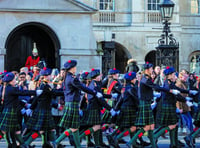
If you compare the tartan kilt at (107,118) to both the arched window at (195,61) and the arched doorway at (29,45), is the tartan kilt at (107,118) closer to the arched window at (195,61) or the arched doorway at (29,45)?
the arched doorway at (29,45)

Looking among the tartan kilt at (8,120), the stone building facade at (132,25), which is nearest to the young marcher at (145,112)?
the tartan kilt at (8,120)

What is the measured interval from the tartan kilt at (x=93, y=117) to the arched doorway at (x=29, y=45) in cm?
816

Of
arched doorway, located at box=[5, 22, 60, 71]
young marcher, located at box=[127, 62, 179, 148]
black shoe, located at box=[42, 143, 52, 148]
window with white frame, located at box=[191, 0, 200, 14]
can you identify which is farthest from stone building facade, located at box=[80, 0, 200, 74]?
black shoe, located at box=[42, 143, 52, 148]

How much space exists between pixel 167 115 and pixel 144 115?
0.55 metres

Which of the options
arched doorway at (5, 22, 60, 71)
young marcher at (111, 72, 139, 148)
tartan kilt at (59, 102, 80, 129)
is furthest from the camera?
arched doorway at (5, 22, 60, 71)

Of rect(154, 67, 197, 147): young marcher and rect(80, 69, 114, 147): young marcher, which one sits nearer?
rect(80, 69, 114, 147): young marcher

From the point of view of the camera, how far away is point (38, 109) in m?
12.4

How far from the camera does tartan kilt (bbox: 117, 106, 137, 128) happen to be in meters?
13.0

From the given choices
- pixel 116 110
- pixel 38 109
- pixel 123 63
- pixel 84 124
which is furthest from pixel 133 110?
pixel 123 63

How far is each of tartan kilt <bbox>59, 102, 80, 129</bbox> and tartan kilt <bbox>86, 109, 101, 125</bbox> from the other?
741 millimetres

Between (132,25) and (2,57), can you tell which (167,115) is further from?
(132,25)

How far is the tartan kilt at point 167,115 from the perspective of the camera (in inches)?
502

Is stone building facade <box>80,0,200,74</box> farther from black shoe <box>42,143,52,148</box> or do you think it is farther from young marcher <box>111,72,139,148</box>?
black shoe <box>42,143,52,148</box>

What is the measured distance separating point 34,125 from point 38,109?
1.18ft
